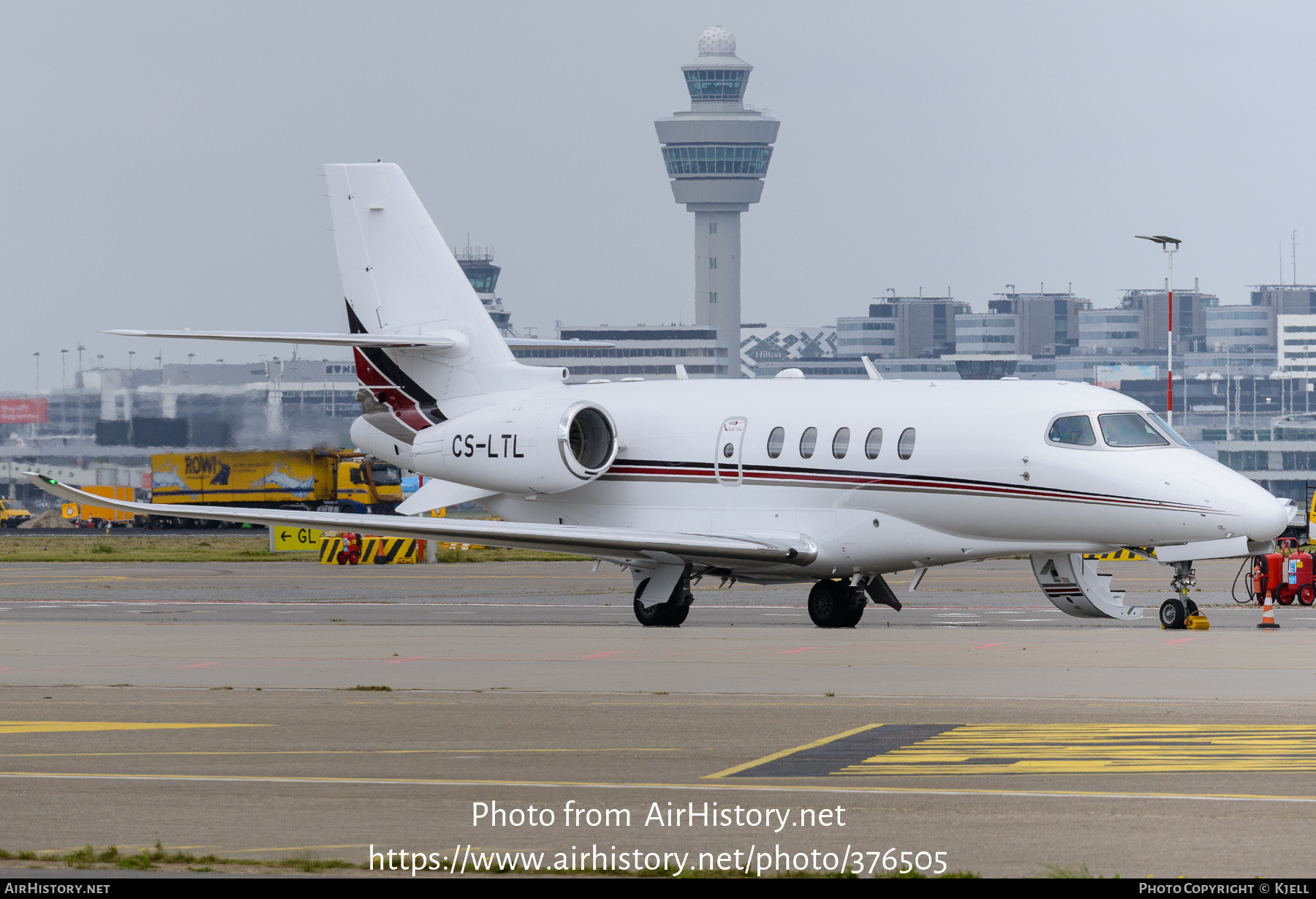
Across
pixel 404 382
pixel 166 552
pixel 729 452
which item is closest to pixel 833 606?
pixel 729 452

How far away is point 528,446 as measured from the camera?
27.6 meters

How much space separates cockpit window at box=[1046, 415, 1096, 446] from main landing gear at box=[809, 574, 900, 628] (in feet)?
13.3

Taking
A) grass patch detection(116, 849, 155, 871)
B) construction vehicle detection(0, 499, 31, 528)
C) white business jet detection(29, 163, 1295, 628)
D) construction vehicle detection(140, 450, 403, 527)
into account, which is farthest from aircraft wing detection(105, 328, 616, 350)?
construction vehicle detection(0, 499, 31, 528)

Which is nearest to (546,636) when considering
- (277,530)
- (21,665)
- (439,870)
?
(21,665)

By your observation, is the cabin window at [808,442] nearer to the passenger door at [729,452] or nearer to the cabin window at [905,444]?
the passenger door at [729,452]

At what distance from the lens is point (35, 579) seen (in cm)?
3934

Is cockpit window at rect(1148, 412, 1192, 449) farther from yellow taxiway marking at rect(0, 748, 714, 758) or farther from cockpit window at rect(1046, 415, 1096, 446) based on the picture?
yellow taxiway marking at rect(0, 748, 714, 758)

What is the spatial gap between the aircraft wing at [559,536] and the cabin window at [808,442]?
1207 millimetres

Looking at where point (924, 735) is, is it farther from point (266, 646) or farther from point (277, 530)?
point (277, 530)

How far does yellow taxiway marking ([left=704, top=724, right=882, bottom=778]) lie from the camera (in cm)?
1136

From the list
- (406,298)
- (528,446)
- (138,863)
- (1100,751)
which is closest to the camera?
(138,863)

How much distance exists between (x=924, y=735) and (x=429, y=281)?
62.4ft

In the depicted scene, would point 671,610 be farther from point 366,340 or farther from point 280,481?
point 280,481

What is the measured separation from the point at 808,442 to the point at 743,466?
1.17 meters
